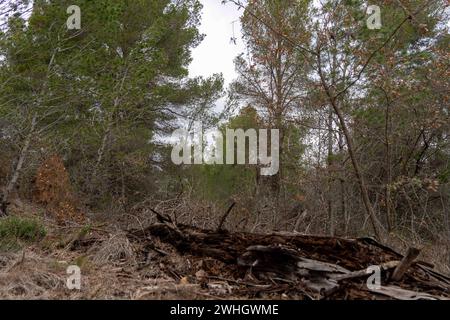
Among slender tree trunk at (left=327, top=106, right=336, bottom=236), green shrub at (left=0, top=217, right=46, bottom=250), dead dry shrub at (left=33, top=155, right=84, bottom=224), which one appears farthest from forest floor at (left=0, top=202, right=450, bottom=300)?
dead dry shrub at (left=33, top=155, right=84, bottom=224)

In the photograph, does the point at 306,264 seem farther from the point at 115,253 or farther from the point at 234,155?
the point at 234,155

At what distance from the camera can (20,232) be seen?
16.4 feet

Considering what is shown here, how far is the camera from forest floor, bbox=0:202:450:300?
10.5ft

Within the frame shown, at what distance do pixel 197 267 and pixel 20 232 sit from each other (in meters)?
2.63

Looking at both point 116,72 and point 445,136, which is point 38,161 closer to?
point 116,72

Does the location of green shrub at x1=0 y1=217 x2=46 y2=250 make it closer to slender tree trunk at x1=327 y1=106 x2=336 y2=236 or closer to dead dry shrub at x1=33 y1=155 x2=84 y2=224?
slender tree trunk at x1=327 y1=106 x2=336 y2=236

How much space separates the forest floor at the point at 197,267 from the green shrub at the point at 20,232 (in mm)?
226

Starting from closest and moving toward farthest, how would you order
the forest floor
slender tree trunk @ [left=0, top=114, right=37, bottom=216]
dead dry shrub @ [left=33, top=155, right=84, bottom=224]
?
the forest floor → slender tree trunk @ [left=0, top=114, right=37, bottom=216] → dead dry shrub @ [left=33, top=155, right=84, bottom=224]

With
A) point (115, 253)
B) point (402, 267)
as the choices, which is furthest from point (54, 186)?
point (402, 267)

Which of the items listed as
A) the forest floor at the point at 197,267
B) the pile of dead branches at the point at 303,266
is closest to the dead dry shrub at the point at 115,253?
the forest floor at the point at 197,267

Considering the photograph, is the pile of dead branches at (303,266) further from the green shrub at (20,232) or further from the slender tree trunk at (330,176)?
the slender tree trunk at (330,176)
